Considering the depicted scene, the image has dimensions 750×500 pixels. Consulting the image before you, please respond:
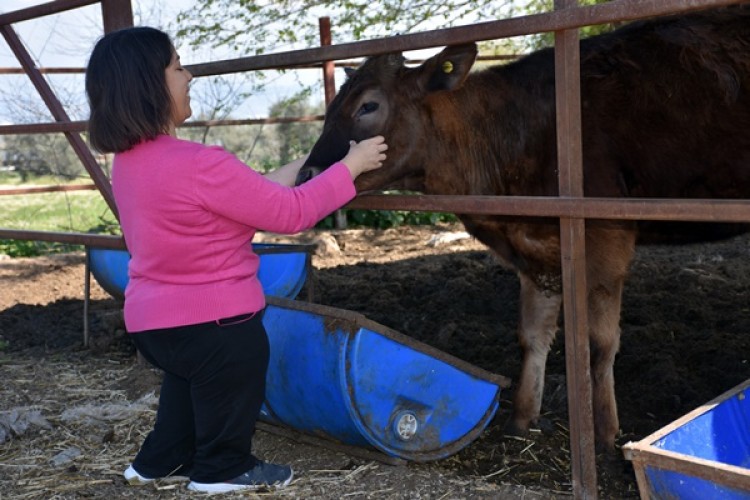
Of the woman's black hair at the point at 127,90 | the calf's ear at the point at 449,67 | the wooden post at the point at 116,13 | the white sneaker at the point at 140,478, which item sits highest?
the wooden post at the point at 116,13

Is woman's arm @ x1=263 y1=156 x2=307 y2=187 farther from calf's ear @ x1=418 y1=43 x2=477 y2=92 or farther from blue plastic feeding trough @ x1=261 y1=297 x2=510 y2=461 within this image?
calf's ear @ x1=418 y1=43 x2=477 y2=92

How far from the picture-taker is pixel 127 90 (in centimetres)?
314

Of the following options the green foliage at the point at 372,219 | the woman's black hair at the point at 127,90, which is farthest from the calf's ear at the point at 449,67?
the green foliage at the point at 372,219

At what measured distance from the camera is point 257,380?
346 cm

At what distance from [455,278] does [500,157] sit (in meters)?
2.81

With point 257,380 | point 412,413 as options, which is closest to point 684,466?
point 412,413

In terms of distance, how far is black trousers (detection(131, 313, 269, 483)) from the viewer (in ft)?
10.9

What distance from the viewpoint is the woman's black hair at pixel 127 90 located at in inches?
124

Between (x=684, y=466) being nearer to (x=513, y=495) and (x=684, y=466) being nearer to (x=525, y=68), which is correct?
(x=513, y=495)

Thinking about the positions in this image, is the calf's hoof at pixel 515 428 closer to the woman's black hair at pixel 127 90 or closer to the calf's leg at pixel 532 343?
the calf's leg at pixel 532 343

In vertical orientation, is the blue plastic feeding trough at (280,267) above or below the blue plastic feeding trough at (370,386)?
above

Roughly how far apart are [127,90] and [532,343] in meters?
2.44

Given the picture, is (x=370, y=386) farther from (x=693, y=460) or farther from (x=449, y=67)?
(x=449, y=67)

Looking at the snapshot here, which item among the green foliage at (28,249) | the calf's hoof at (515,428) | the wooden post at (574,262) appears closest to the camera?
the wooden post at (574,262)
